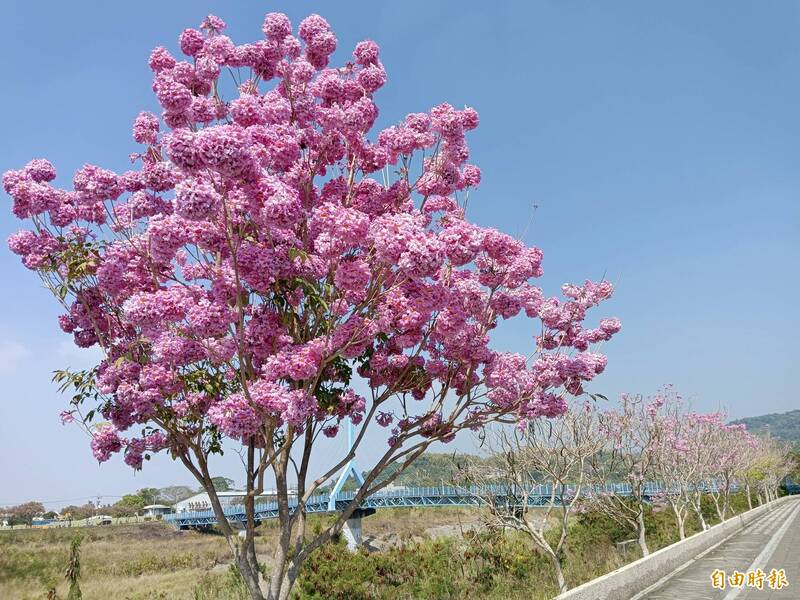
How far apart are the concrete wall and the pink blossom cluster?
11.8ft

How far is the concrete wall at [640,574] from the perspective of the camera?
9570 mm

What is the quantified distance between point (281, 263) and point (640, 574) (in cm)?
1108

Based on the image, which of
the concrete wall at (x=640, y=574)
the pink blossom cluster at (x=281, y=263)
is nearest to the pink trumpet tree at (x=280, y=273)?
the pink blossom cluster at (x=281, y=263)

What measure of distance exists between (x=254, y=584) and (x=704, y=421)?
30880mm

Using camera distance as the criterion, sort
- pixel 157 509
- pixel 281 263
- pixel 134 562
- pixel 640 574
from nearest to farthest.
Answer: pixel 281 263, pixel 640 574, pixel 134 562, pixel 157 509

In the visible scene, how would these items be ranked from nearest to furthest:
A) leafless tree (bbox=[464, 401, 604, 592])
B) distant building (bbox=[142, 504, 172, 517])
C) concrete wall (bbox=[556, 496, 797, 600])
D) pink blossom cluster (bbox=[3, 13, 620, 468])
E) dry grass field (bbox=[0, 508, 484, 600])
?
pink blossom cluster (bbox=[3, 13, 620, 468])
concrete wall (bbox=[556, 496, 797, 600])
leafless tree (bbox=[464, 401, 604, 592])
dry grass field (bbox=[0, 508, 484, 600])
distant building (bbox=[142, 504, 172, 517])

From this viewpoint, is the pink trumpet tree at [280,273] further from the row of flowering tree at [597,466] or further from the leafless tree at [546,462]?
the leafless tree at [546,462]

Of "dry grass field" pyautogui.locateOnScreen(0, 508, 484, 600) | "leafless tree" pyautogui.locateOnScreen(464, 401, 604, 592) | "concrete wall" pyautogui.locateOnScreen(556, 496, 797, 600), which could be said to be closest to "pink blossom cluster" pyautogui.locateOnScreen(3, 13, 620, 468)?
"concrete wall" pyautogui.locateOnScreen(556, 496, 797, 600)

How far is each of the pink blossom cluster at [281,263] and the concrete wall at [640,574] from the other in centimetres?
361

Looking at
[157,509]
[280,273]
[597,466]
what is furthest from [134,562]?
[157,509]

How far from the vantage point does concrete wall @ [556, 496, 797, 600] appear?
377 inches

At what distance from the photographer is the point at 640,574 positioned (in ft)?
41.8

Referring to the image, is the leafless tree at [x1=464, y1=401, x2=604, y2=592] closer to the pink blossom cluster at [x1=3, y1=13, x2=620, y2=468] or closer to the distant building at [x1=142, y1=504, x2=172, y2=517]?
the pink blossom cluster at [x1=3, y1=13, x2=620, y2=468]

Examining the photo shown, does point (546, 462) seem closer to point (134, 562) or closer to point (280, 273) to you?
point (280, 273)
